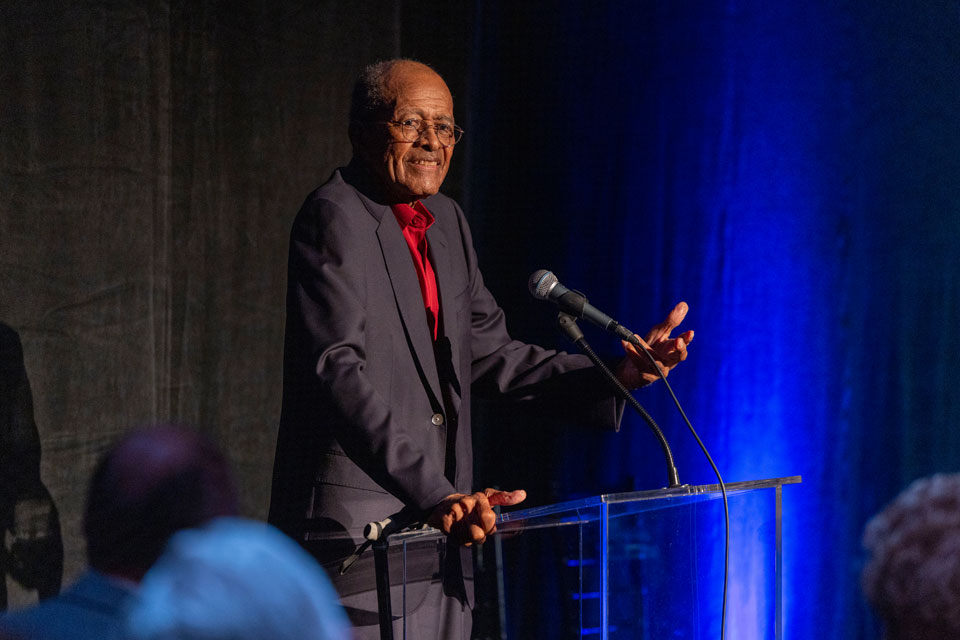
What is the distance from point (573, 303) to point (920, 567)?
131cm

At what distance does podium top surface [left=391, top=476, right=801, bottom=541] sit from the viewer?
6.29 ft

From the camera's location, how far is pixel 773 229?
11.1ft

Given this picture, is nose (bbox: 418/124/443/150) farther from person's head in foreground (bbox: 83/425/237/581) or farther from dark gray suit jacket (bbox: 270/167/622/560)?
person's head in foreground (bbox: 83/425/237/581)

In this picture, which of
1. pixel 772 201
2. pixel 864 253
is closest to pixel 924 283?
pixel 864 253

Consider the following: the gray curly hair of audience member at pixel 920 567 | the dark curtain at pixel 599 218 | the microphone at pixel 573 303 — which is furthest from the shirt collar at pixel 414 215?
the gray curly hair of audience member at pixel 920 567

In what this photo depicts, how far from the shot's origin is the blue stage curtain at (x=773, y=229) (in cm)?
309

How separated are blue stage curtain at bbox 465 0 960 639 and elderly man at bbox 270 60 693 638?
0.94 metres

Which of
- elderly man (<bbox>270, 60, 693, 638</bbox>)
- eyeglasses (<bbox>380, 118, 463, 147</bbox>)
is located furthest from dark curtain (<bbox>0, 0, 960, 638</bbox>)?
eyeglasses (<bbox>380, 118, 463, 147</bbox>)

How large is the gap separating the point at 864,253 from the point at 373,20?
2.02 m

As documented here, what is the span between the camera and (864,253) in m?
3.19

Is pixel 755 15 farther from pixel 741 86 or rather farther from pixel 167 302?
pixel 167 302

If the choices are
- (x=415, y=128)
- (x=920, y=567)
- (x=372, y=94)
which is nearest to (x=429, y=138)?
(x=415, y=128)

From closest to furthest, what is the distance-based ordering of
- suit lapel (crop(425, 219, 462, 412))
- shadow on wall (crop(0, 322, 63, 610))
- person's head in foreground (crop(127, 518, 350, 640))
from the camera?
person's head in foreground (crop(127, 518, 350, 640)) → suit lapel (crop(425, 219, 462, 412)) → shadow on wall (crop(0, 322, 63, 610))

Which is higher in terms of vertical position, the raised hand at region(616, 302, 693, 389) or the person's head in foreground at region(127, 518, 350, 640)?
the raised hand at region(616, 302, 693, 389)
